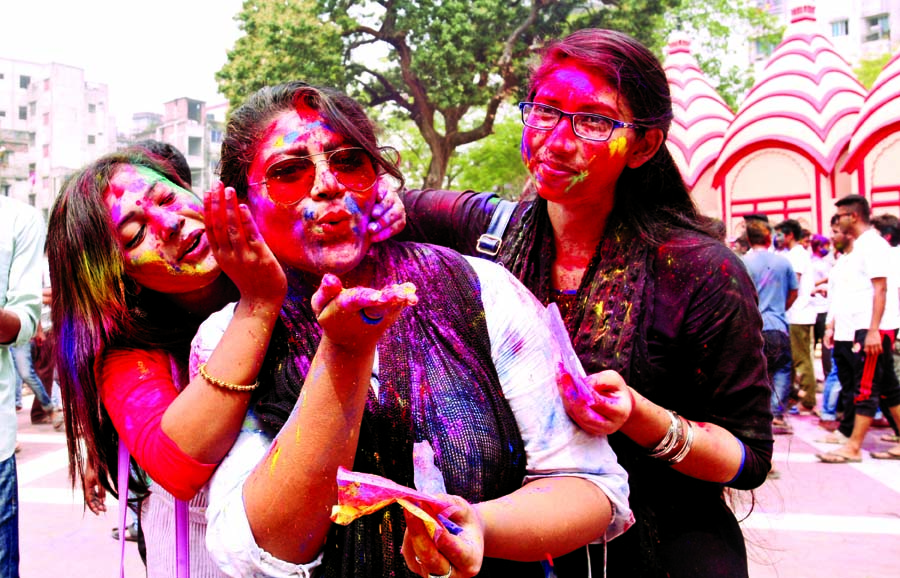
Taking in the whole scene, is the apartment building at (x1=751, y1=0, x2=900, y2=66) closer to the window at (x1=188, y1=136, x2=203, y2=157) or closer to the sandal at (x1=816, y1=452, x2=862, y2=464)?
the window at (x1=188, y1=136, x2=203, y2=157)

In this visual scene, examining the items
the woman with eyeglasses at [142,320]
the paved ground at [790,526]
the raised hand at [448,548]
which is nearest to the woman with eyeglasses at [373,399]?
the raised hand at [448,548]

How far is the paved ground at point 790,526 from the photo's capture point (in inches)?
156

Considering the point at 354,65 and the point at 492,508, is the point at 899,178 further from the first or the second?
the point at 492,508

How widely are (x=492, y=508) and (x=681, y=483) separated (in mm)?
683

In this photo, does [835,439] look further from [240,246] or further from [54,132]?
[54,132]

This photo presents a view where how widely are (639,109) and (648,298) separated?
0.49 metres

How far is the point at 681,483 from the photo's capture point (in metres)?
1.68

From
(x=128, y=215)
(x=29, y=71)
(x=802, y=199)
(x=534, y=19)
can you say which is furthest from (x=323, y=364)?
(x=29, y=71)

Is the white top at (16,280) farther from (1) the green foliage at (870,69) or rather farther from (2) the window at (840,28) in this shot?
(2) the window at (840,28)

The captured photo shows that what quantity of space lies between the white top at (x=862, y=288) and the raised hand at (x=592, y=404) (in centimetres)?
536

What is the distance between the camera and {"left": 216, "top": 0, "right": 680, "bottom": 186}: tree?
1698 centimetres

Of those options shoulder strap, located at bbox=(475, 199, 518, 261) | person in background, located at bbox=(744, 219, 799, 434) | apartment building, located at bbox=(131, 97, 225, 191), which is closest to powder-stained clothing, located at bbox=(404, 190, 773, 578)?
shoulder strap, located at bbox=(475, 199, 518, 261)

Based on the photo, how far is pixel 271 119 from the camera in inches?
60.7

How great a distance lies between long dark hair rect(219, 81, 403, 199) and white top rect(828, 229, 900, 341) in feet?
18.1
